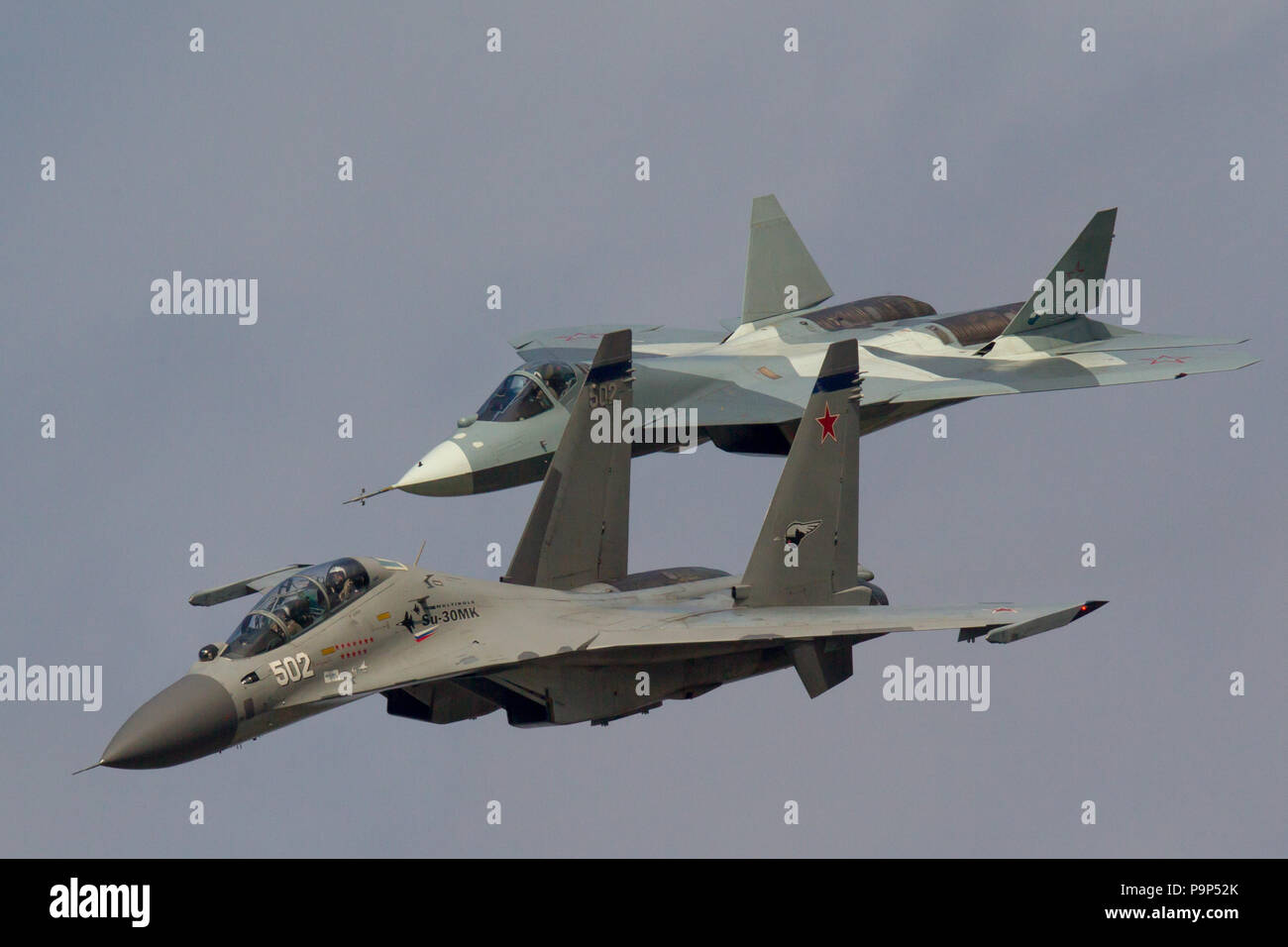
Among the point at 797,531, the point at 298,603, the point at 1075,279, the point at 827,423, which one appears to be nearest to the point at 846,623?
the point at 797,531

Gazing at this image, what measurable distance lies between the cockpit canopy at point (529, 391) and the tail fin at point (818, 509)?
25.5 ft

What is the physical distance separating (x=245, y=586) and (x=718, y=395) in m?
11.0

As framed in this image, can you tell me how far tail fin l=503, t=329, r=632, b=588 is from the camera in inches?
A: 1500

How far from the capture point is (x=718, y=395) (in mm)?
46625

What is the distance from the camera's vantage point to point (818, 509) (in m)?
38.8

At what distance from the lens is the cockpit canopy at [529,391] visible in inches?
1781

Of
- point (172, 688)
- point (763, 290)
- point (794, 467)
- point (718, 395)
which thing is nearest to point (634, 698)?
point (794, 467)

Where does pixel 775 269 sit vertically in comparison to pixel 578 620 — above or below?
above

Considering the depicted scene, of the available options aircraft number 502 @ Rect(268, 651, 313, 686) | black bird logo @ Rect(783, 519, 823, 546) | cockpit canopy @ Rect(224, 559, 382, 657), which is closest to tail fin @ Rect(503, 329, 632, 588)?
black bird logo @ Rect(783, 519, 823, 546)

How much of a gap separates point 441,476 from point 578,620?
7960 millimetres

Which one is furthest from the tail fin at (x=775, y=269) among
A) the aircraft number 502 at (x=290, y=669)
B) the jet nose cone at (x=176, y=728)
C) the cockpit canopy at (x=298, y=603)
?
the jet nose cone at (x=176, y=728)

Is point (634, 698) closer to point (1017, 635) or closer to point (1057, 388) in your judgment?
point (1017, 635)

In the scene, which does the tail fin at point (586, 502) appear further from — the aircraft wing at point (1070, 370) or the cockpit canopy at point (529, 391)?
the aircraft wing at point (1070, 370)

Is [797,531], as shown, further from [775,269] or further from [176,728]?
[775,269]
